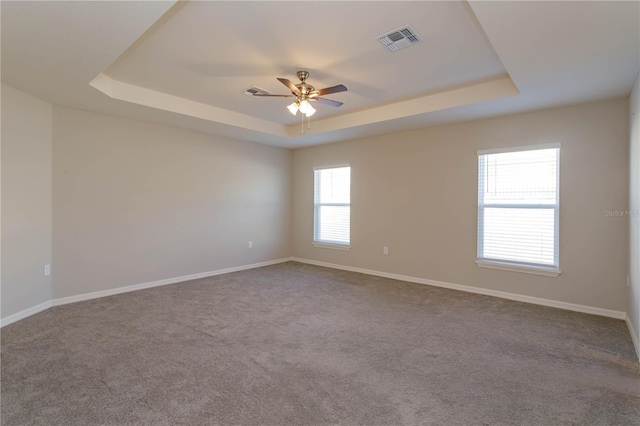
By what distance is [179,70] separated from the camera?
331 centimetres

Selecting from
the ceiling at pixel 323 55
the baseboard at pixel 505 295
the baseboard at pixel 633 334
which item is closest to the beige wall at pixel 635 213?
the baseboard at pixel 633 334

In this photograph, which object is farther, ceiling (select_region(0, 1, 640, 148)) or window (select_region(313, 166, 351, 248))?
window (select_region(313, 166, 351, 248))

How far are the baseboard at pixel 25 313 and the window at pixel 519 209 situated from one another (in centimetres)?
563

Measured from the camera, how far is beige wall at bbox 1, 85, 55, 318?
327cm

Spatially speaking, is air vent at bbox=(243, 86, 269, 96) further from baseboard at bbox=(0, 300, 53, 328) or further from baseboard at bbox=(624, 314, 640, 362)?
baseboard at bbox=(624, 314, 640, 362)

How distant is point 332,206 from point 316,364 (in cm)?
408

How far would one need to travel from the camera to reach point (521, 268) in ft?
13.5

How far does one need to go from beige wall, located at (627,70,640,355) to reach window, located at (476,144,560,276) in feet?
2.34

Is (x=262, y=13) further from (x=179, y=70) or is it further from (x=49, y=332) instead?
(x=49, y=332)

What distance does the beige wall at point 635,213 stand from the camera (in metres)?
2.75

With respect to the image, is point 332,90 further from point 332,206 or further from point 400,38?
point 332,206

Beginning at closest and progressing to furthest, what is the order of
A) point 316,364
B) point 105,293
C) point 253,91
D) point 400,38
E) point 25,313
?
point 316,364, point 400,38, point 25,313, point 253,91, point 105,293

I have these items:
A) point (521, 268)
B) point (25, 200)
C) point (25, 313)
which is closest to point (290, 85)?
point (25, 200)

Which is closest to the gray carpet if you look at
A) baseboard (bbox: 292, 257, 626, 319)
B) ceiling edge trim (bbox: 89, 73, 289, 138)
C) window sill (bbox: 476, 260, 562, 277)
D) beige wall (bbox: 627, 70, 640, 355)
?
baseboard (bbox: 292, 257, 626, 319)
